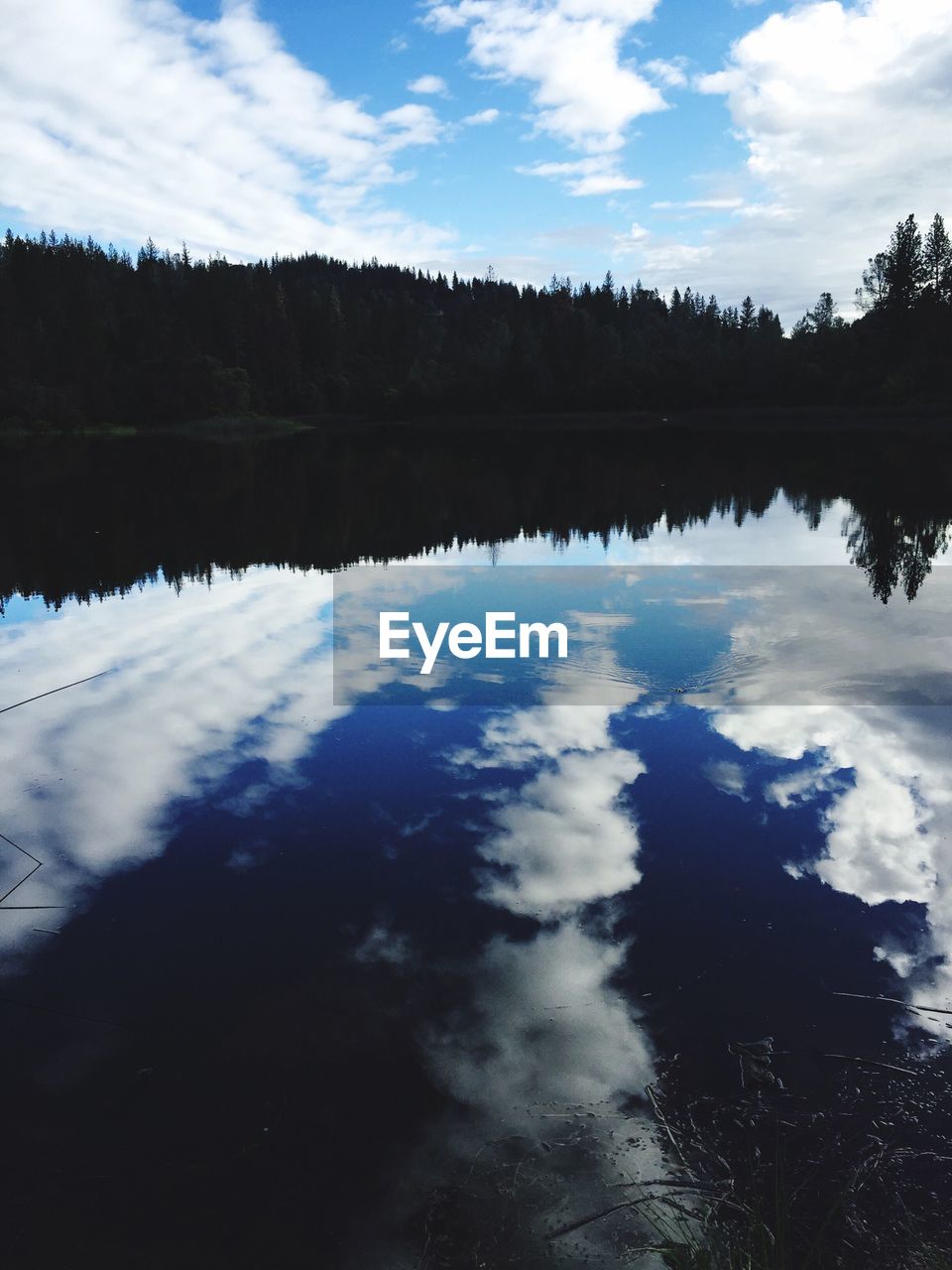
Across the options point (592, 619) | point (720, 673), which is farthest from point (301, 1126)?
point (592, 619)

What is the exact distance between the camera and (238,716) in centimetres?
1134

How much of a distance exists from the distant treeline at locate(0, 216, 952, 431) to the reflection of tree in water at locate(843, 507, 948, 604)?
236 ft

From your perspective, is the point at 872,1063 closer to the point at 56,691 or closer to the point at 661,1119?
the point at 661,1119

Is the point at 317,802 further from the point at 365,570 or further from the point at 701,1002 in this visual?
the point at 365,570

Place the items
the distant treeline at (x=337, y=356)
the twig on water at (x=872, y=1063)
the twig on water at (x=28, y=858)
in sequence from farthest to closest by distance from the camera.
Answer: the distant treeline at (x=337, y=356) → the twig on water at (x=28, y=858) → the twig on water at (x=872, y=1063)

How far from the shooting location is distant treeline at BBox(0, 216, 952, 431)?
10300cm

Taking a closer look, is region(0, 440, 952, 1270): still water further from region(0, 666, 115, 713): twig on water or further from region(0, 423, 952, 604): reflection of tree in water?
region(0, 423, 952, 604): reflection of tree in water

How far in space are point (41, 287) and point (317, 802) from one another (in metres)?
140

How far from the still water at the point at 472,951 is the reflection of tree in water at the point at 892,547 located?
4.89 metres

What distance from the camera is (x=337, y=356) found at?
151 m

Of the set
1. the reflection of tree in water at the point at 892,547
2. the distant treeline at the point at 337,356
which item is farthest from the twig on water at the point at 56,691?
the distant treeline at the point at 337,356

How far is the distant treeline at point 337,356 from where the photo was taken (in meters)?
103

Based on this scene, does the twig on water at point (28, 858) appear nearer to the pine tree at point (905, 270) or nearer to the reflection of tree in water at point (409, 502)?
the reflection of tree in water at point (409, 502)

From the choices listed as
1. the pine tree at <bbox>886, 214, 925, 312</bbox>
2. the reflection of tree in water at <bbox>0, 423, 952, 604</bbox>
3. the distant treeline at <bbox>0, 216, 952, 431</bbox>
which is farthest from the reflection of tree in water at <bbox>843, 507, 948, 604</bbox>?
the pine tree at <bbox>886, 214, 925, 312</bbox>
